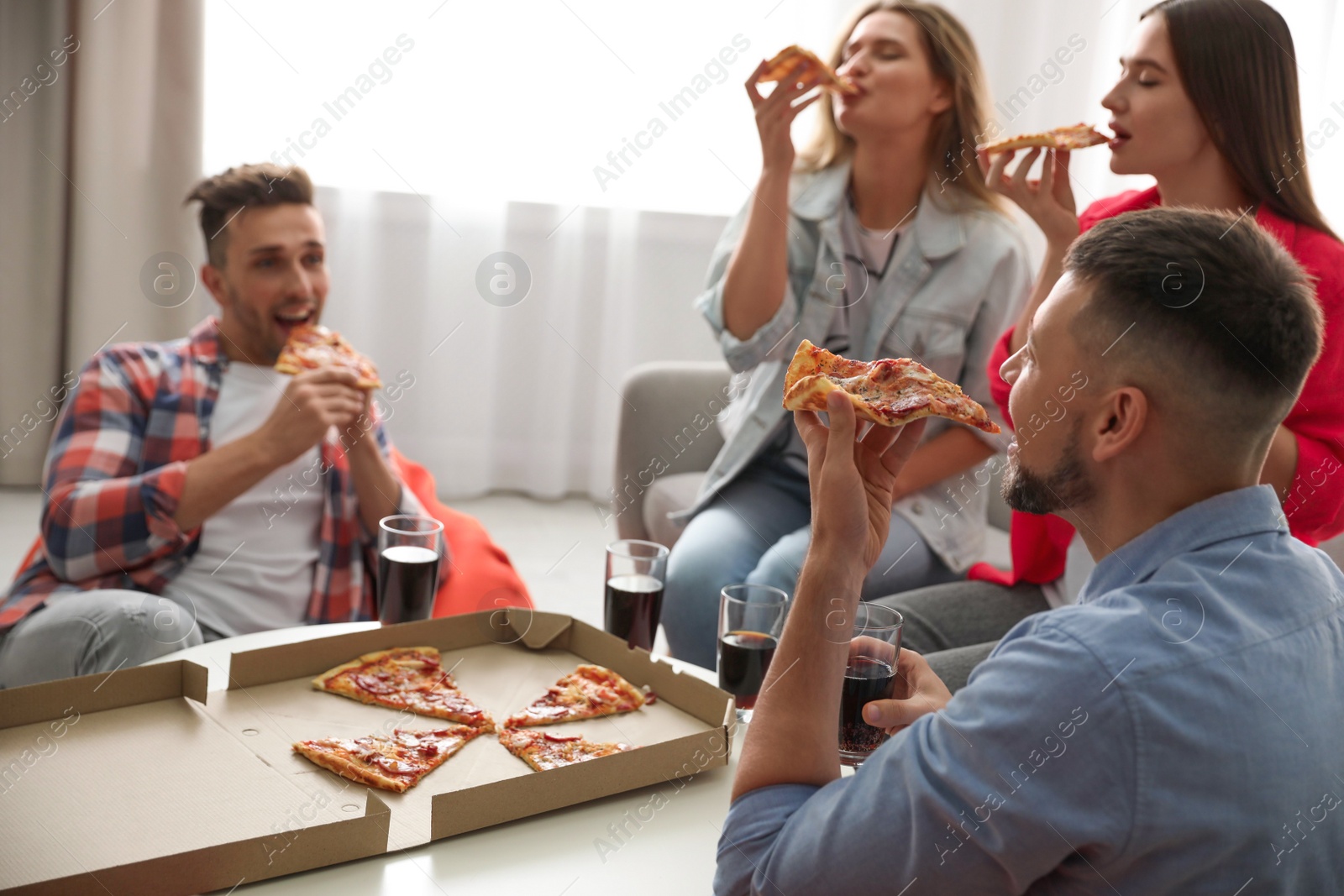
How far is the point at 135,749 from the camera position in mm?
1305

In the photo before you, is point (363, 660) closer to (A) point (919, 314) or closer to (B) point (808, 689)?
(B) point (808, 689)

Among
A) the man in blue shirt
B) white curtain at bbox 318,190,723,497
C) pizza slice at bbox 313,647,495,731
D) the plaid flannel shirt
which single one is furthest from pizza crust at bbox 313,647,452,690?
white curtain at bbox 318,190,723,497

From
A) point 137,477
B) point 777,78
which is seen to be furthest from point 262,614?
point 777,78

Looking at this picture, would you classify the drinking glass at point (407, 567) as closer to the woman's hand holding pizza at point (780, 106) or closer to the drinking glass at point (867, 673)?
the drinking glass at point (867, 673)

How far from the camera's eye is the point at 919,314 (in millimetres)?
2545

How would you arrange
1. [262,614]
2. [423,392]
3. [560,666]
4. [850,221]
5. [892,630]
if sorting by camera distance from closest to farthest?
[892,630]
[560,666]
[262,614]
[850,221]
[423,392]

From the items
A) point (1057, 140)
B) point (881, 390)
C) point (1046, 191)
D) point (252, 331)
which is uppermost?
point (1057, 140)

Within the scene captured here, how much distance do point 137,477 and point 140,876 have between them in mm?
1194

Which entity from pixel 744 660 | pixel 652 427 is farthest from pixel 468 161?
pixel 744 660

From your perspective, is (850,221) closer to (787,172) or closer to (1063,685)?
(787,172)

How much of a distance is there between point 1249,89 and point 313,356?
1.86 meters

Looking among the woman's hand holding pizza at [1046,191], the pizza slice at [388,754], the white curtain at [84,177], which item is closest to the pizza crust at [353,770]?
the pizza slice at [388,754]

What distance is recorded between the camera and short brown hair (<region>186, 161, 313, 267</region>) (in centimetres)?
238

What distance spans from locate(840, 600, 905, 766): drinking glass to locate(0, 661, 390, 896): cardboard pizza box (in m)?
0.52
